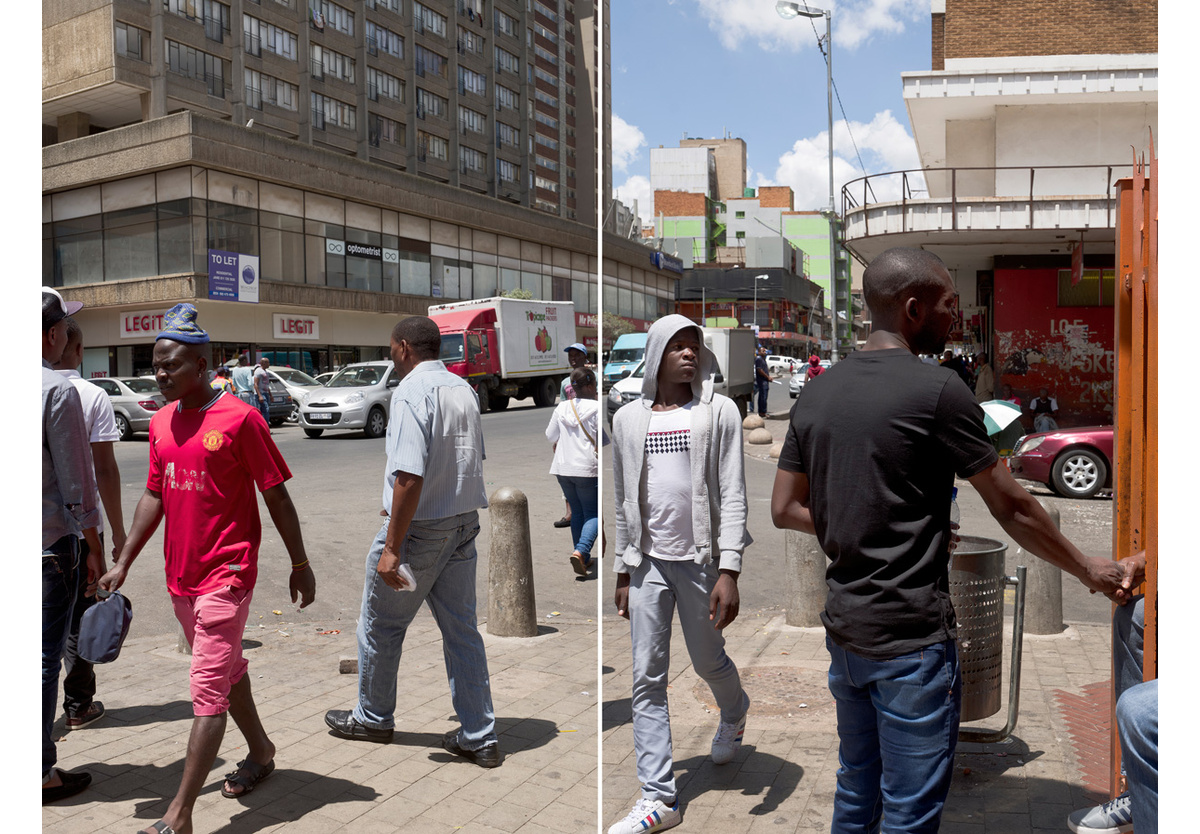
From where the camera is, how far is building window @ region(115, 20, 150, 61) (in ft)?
128

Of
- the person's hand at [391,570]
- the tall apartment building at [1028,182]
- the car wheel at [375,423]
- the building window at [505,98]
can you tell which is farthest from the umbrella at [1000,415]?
the building window at [505,98]

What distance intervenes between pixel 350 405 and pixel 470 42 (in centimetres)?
5032

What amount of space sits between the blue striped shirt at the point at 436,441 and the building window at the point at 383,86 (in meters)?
54.4

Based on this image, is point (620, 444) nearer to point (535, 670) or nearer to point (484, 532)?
point (535, 670)

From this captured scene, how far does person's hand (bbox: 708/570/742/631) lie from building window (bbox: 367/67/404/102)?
55.5 metres

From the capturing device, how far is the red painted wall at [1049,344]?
51.2 ft

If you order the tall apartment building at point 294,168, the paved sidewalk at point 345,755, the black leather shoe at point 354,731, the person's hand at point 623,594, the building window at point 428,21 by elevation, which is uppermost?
the building window at point 428,21

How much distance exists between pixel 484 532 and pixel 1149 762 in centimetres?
863

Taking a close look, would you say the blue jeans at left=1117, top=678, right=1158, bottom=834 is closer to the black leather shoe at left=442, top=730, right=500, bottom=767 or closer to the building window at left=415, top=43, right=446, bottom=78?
the black leather shoe at left=442, top=730, right=500, bottom=767

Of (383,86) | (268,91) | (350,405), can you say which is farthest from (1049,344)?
(383,86)

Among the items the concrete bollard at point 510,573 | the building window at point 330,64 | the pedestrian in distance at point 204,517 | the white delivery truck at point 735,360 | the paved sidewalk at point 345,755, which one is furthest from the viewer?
the building window at point 330,64

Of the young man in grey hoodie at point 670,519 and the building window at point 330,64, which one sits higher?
the building window at point 330,64

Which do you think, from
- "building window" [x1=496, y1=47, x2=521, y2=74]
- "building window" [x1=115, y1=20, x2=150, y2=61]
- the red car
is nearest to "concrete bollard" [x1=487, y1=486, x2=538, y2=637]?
the red car

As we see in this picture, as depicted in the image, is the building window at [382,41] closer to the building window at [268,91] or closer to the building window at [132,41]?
the building window at [268,91]
